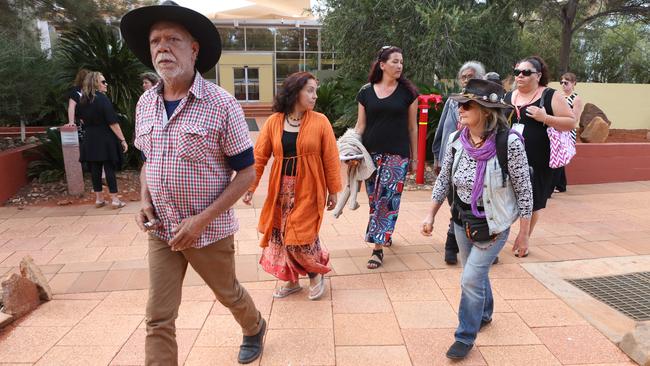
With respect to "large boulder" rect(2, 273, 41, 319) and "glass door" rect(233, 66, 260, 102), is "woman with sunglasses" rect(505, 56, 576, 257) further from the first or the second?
"glass door" rect(233, 66, 260, 102)

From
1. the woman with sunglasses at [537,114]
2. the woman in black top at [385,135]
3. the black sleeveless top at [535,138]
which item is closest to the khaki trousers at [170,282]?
the woman in black top at [385,135]

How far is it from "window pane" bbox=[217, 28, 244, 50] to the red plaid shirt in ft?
76.0

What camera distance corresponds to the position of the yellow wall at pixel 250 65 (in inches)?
942

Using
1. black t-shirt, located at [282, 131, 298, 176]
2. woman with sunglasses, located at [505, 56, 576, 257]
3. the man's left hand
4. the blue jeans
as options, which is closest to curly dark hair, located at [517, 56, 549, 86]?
woman with sunglasses, located at [505, 56, 576, 257]

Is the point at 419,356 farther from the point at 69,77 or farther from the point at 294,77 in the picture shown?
the point at 69,77

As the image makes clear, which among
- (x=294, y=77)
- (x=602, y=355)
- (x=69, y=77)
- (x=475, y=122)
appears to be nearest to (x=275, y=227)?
(x=294, y=77)

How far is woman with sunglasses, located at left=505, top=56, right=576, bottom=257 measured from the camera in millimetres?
3926

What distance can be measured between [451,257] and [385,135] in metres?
1.30

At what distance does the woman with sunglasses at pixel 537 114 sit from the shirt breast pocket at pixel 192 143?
280 cm

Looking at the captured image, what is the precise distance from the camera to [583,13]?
12430 millimetres

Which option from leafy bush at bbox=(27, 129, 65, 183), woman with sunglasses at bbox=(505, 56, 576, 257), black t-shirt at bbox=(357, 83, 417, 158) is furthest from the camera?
leafy bush at bbox=(27, 129, 65, 183)

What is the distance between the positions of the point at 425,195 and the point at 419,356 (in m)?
4.52

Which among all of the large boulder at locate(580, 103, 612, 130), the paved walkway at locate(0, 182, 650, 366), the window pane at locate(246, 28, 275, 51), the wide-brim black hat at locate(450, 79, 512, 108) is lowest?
the paved walkway at locate(0, 182, 650, 366)

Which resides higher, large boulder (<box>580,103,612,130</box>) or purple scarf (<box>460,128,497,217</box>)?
purple scarf (<box>460,128,497,217</box>)
